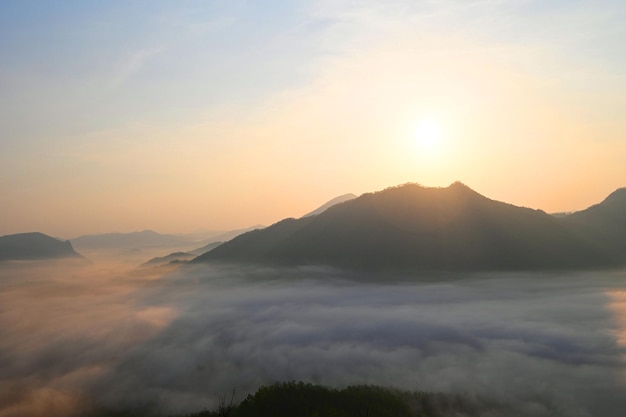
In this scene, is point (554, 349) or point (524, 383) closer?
point (524, 383)

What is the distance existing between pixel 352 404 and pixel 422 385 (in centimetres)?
3964

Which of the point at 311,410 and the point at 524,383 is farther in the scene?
the point at 524,383

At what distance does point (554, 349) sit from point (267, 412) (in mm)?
120615

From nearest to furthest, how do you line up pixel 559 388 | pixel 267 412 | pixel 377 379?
pixel 267 412
pixel 559 388
pixel 377 379

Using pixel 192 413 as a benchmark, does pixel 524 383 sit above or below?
above

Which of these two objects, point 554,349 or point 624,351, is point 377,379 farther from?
point 624,351

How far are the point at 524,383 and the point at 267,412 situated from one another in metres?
99.5

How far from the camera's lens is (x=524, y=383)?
185750mm

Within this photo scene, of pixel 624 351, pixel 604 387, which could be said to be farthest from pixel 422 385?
pixel 624 351

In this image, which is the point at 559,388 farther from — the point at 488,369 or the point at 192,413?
the point at 192,413

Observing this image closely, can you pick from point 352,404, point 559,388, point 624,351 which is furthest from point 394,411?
point 624,351

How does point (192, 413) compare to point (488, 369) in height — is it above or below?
below

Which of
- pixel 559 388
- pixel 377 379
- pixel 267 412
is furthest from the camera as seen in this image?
pixel 377 379

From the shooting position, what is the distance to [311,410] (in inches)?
6471
